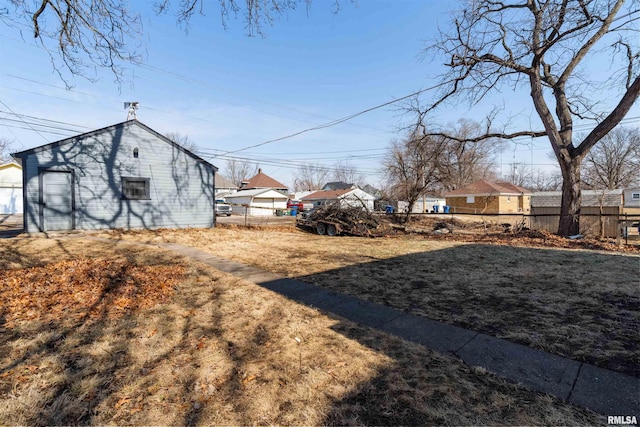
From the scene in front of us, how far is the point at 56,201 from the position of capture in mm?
11172

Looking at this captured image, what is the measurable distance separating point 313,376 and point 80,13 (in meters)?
7.73

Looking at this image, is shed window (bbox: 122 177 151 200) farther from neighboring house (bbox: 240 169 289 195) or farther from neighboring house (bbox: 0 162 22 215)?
neighboring house (bbox: 240 169 289 195)

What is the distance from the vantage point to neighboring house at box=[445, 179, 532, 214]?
35125mm

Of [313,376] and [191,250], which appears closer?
[313,376]

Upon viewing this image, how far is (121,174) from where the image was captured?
12383mm

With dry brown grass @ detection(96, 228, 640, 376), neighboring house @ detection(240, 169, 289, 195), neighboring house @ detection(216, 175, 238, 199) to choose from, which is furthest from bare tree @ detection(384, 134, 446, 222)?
neighboring house @ detection(216, 175, 238, 199)

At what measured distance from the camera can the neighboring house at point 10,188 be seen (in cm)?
2644

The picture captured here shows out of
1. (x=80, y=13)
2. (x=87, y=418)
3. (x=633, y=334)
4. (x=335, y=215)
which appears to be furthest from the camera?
(x=335, y=215)

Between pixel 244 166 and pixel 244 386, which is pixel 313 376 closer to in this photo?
pixel 244 386

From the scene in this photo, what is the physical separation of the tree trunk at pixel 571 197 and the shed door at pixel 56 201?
1924 cm

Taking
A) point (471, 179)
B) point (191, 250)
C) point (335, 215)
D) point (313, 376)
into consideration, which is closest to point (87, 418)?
point (313, 376)

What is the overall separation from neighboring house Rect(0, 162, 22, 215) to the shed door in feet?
75.9

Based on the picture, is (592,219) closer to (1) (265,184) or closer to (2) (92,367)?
(2) (92,367)

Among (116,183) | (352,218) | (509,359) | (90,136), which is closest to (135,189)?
(116,183)
